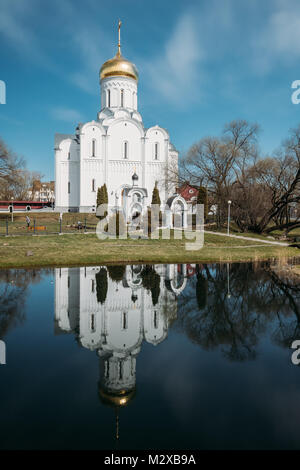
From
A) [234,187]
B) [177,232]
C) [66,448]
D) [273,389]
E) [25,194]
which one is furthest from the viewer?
[25,194]

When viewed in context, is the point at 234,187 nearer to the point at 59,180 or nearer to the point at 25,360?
the point at 59,180

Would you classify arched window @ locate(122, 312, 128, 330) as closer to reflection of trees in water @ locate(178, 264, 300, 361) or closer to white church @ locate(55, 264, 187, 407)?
white church @ locate(55, 264, 187, 407)

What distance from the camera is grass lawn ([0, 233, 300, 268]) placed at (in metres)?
14.2

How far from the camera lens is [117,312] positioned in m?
7.86

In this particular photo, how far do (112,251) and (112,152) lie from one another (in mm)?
25041

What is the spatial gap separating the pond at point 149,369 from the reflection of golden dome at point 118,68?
3628 cm

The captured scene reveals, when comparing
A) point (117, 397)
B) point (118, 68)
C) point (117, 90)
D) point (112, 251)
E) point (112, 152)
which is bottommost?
point (117, 397)

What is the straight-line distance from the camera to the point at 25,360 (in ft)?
17.4

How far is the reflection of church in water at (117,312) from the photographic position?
5062 millimetres

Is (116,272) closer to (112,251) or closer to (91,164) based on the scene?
(112,251)

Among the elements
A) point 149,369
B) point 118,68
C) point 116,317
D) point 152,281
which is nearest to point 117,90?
point 118,68

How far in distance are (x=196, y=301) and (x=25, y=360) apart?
5032 millimetres

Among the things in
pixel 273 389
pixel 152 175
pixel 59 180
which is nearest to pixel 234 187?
pixel 152 175
